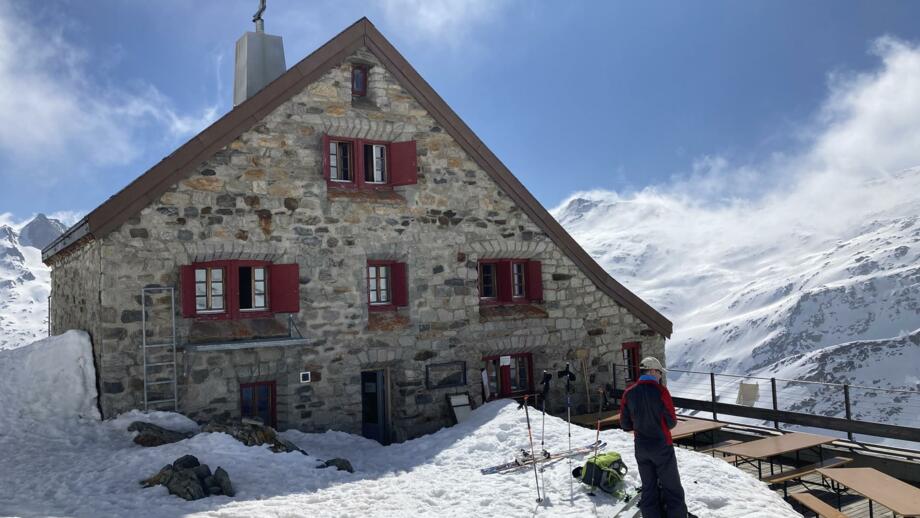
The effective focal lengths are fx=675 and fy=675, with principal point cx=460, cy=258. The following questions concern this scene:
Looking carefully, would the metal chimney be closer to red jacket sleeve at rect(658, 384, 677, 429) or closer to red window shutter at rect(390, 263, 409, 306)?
red window shutter at rect(390, 263, 409, 306)

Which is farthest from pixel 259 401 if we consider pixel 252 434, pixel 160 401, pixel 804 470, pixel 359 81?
pixel 804 470

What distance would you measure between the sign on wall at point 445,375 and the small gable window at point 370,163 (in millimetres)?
3953

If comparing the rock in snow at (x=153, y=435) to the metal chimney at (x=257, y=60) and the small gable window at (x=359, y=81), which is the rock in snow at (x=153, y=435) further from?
the metal chimney at (x=257, y=60)

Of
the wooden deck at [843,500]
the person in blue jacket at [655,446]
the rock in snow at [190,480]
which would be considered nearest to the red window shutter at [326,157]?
the rock in snow at [190,480]

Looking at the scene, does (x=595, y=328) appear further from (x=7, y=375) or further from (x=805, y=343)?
(x=805, y=343)

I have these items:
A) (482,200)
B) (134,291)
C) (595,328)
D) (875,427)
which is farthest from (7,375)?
(875,427)

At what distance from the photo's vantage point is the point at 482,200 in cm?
1520

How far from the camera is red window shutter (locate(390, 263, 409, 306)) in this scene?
1420 centimetres

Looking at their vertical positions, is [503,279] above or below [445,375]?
above

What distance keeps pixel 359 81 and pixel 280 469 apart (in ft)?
26.9

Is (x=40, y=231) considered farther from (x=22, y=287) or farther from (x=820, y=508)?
(x=820, y=508)

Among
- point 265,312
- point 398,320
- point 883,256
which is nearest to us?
point 265,312

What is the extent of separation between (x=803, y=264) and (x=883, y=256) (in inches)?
506

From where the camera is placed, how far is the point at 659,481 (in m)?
6.99
